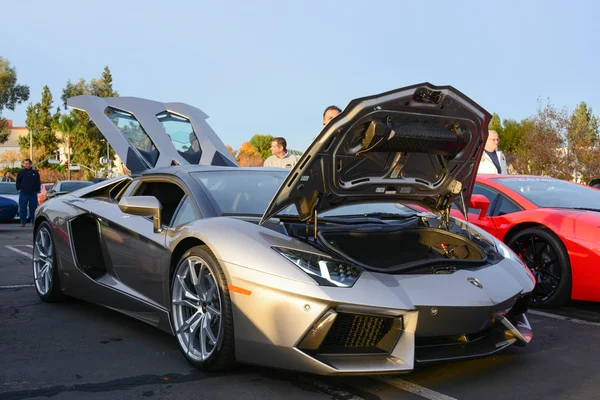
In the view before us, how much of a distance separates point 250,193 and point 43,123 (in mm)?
76411

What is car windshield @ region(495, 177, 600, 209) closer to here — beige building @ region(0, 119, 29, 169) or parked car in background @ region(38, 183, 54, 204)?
parked car in background @ region(38, 183, 54, 204)

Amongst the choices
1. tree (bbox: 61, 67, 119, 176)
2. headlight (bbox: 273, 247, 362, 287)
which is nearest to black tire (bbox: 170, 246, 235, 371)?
headlight (bbox: 273, 247, 362, 287)

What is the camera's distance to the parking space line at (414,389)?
10.7 feet

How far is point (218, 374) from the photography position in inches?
144

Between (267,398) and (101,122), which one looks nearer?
(267,398)

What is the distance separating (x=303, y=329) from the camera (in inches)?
126

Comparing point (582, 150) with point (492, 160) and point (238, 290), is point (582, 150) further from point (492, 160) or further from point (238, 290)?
point (238, 290)

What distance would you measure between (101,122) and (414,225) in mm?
4502

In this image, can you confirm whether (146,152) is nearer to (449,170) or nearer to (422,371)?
(449,170)

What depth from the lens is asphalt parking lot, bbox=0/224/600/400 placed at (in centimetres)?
335

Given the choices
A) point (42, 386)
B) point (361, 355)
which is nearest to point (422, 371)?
point (361, 355)

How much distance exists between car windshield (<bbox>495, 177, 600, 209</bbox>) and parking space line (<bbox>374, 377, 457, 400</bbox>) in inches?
120

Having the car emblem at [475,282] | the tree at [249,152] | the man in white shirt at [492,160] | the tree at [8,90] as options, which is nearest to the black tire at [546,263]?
the man in white shirt at [492,160]

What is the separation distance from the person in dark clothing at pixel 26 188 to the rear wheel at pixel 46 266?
11.6m
